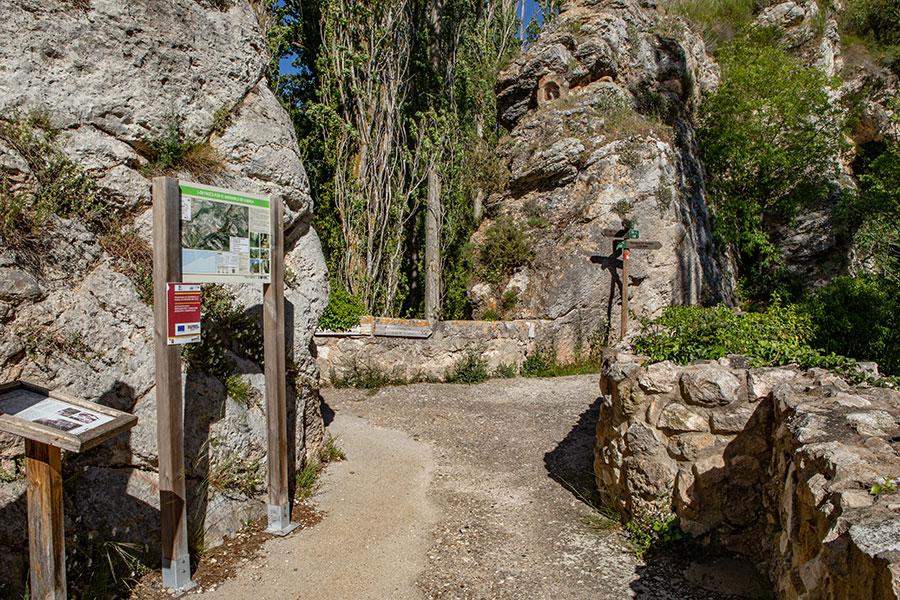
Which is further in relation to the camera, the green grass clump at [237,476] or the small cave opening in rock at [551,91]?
the small cave opening in rock at [551,91]

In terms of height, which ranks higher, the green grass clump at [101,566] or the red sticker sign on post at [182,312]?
the red sticker sign on post at [182,312]

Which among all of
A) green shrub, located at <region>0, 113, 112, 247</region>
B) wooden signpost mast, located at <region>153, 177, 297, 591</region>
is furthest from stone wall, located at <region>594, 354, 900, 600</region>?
green shrub, located at <region>0, 113, 112, 247</region>

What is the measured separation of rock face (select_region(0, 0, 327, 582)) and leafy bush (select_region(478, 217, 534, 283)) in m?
6.74

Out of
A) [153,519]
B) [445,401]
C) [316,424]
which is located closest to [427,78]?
[445,401]

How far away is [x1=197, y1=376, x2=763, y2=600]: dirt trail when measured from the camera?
3430mm

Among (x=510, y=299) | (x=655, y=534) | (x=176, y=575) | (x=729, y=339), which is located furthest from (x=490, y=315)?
(x=176, y=575)

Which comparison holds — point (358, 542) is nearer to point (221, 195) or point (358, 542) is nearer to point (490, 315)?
point (221, 195)

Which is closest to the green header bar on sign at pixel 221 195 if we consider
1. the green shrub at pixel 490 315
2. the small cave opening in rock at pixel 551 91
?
the green shrub at pixel 490 315

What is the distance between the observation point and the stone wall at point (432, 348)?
8.82 m

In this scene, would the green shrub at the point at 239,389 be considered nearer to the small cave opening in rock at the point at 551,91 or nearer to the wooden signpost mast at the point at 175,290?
the wooden signpost mast at the point at 175,290

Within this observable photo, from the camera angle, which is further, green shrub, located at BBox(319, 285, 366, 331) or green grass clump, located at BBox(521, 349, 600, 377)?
green grass clump, located at BBox(521, 349, 600, 377)

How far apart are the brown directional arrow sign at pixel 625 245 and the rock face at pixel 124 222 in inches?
270

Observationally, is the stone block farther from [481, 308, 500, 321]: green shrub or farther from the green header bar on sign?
[481, 308, 500, 321]: green shrub

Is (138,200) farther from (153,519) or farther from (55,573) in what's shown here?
(55,573)
